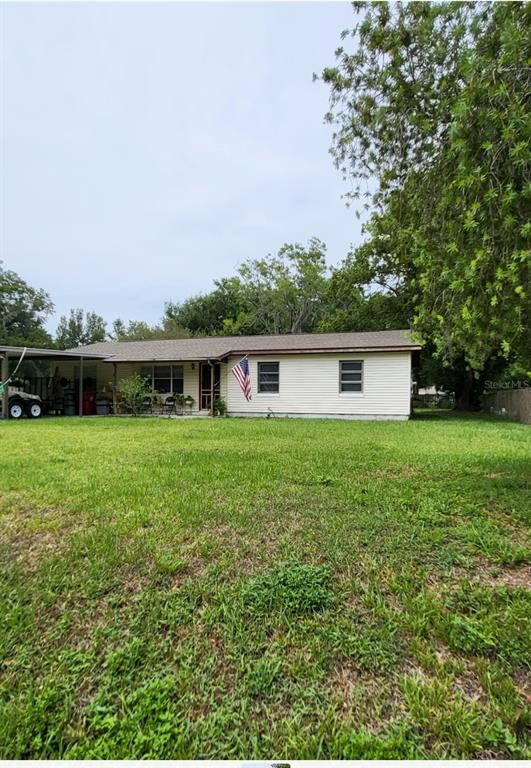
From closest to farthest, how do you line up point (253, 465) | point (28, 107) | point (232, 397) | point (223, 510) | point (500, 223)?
point (500, 223), point (223, 510), point (253, 465), point (28, 107), point (232, 397)

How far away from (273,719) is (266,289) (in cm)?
3741

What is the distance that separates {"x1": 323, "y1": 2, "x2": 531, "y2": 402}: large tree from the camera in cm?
340

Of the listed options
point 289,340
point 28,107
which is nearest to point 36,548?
point 28,107

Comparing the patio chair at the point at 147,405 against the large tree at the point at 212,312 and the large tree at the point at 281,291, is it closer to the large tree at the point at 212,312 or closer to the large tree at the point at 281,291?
the large tree at the point at 281,291

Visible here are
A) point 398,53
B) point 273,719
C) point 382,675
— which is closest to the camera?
point 273,719

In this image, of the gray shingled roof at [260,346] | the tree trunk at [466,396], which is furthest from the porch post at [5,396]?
the tree trunk at [466,396]

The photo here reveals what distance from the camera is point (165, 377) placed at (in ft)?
59.8

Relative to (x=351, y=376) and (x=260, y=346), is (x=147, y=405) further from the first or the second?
(x=351, y=376)

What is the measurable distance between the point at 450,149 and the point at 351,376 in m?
12.0

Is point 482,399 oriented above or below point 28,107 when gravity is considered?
below

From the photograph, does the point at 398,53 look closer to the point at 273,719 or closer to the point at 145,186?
the point at 273,719

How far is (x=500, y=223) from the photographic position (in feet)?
11.6

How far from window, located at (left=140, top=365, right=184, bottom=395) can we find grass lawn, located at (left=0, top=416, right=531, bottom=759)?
13.3 metres

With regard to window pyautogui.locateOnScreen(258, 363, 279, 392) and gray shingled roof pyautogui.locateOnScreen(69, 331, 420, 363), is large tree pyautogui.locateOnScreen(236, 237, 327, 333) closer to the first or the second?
gray shingled roof pyautogui.locateOnScreen(69, 331, 420, 363)
